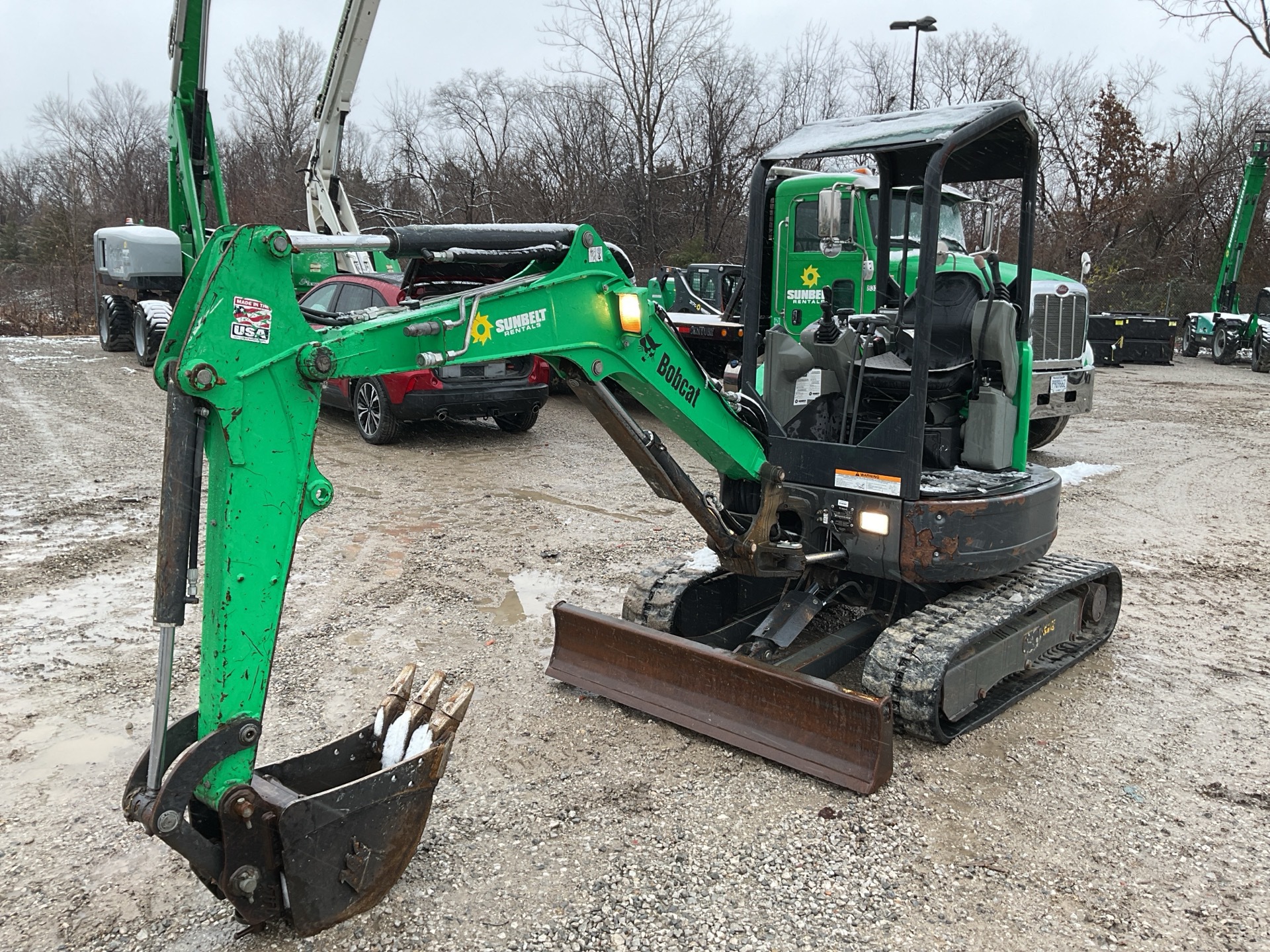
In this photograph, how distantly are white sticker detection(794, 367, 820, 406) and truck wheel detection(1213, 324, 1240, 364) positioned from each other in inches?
913

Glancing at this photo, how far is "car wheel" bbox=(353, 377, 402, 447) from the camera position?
10078 millimetres

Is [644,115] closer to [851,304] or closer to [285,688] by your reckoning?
[851,304]

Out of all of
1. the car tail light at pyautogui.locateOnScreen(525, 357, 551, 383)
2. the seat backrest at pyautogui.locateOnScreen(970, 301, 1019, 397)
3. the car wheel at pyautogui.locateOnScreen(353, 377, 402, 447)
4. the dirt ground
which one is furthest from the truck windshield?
the car wheel at pyautogui.locateOnScreen(353, 377, 402, 447)

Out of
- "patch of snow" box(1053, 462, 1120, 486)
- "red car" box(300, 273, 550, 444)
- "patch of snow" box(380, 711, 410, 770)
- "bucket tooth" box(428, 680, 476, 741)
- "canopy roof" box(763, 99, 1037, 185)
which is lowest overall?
"patch of snow" box(1053, 462, 1120, 486)

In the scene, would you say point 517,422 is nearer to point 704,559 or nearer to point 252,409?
point 704,559

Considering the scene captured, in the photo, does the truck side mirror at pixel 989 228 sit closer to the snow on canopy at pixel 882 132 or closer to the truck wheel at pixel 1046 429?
the snow on canopy at pixel 882 132

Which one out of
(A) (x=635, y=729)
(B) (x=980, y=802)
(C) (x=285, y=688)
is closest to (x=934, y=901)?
(B) (x=980, y=802)

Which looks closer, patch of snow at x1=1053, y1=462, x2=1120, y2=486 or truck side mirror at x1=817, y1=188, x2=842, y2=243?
truck side mirror at x1=817, y1=188, x2=842, y2=243

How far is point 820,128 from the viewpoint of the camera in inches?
191

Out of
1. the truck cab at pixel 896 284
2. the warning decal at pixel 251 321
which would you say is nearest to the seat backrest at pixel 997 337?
the truck cab at pixel 896 284

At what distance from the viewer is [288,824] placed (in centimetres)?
273

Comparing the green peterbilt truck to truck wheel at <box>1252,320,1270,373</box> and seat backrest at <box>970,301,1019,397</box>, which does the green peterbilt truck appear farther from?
truck wheel at <box>1252,320,1270,373</box>

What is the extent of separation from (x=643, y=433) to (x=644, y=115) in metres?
26.0

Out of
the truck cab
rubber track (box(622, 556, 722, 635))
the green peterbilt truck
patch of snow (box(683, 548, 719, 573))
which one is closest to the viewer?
rubber track (box(622, 556, 722, 635))
